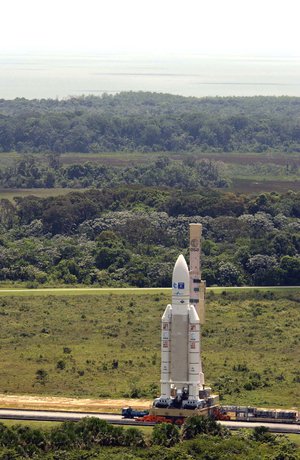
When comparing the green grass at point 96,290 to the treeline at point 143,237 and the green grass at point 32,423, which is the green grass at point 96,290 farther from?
the green grass at point 32,423

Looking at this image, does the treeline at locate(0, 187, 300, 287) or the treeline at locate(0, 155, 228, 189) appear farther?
the treeline at locate(0, 155, 228, 189)

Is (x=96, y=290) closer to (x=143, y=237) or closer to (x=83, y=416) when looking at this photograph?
(x=143, y=237)

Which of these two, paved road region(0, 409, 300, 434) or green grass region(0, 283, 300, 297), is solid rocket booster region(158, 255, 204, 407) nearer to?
paved road region(0, 409, 300, 434)

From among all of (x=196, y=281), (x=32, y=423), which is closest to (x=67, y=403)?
(x=32, y=423)

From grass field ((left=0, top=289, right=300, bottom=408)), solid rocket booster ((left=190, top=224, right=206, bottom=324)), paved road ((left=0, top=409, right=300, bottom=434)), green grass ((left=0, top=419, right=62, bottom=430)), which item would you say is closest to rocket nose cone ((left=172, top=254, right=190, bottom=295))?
solid rocket booster ((left=190, top=224, right=206, bottom=324))

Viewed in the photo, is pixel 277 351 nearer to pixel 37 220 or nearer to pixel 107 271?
pixel 107 271

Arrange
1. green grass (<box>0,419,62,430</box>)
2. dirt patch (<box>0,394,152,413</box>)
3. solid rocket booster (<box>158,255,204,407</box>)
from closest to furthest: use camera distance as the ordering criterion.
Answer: green grass (<box>0,419,62,430</box>), solid rocket booster (<box>158,255,204,407</box>), dirt patch (<box>0,394,152,413</box>)
